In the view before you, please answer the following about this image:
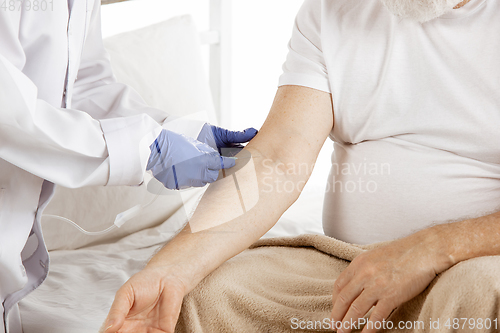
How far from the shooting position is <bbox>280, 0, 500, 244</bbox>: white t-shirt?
1066mm

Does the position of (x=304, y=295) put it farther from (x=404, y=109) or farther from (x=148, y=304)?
(x=404, y=109)

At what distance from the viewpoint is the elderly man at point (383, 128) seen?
1.02 metres

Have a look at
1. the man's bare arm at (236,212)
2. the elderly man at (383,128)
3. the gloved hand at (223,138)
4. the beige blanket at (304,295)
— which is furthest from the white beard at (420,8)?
the beige blanket at (304,295)

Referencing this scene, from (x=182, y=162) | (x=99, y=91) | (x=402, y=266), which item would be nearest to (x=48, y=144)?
(x=182, y=162)

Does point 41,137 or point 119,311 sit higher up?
point 41,137

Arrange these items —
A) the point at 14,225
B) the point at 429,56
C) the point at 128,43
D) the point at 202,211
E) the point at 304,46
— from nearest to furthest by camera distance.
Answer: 1. the point at 14,225
2. the point at 202,211
3. the point at 429,56
4. the point at 304,46
5. the point at 128,43

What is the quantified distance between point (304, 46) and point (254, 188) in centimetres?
41

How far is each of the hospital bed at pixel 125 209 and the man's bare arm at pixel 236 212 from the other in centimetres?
12

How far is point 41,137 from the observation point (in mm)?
815

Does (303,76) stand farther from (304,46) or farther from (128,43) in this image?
(128,43)

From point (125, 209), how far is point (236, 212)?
51cm

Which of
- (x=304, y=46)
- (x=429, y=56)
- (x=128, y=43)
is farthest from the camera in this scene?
(x=128, y=43)

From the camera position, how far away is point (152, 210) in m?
1.49

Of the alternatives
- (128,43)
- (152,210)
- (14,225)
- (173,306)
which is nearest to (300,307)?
(173,306)
